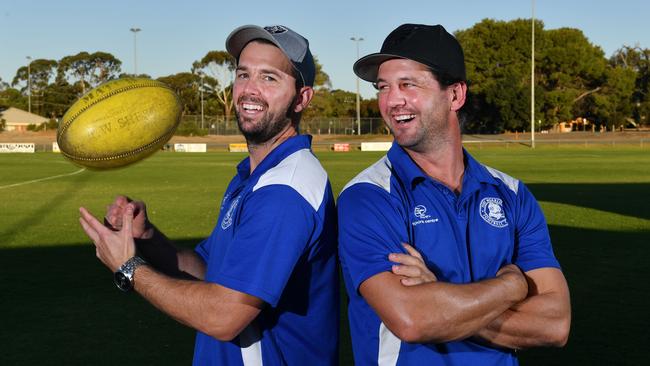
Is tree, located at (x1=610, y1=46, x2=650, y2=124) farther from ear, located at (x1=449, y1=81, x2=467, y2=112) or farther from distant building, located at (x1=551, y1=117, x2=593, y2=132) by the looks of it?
ear, located at (x1=449, y1=81, x2=467, y2=112)

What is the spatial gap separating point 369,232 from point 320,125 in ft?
274

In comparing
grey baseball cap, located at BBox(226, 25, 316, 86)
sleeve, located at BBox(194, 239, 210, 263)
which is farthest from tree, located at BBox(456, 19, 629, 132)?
grey baseball cap, located at BBox(226, 25, 316, 86)

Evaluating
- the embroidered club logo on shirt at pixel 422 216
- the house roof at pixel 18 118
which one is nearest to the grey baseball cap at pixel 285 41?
the embroidered club logo on shirt at pixel 422 216

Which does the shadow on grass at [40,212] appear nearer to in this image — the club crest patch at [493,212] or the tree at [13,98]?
the club crest patch at [493,212]

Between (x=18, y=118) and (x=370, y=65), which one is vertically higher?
(x=18, y=118)

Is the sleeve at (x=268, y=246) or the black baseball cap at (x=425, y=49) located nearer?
the sleeve at (x=268, y=246)

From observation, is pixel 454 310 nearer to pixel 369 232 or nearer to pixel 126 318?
pixel 369 232

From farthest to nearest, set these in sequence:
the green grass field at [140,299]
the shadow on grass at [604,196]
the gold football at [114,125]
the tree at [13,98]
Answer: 1. the tree at [13,98]
2. the shadow on grass at [604,196]
3. the green grass field at [140,299]
4. the gold football at [114,125]

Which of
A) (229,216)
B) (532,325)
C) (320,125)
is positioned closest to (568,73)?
(320,125)

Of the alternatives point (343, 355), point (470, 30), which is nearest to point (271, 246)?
point (343, 355)

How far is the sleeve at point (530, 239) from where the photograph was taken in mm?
2881

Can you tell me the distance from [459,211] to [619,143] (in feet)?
200

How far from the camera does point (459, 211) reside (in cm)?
274

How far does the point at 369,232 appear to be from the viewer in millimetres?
2629
